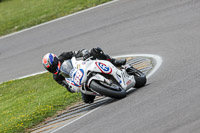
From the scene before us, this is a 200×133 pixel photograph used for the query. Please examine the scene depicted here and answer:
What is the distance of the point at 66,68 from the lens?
892 cm

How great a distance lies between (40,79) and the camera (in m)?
13.6

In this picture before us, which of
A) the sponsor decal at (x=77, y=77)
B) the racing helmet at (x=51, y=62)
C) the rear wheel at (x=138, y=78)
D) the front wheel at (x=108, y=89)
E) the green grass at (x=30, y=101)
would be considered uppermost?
the racing helmet at (x=51, y=62)

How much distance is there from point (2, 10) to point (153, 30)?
435 inches

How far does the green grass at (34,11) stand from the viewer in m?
18.8

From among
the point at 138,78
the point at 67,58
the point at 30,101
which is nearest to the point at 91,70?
the point at 67,58

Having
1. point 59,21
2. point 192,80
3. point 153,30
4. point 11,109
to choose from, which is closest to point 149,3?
point 153,30

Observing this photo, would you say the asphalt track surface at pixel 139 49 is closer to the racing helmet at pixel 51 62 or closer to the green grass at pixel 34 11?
the green grass at pixel 34 11

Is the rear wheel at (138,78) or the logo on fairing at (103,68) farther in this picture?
the rear wheel at (138,78)

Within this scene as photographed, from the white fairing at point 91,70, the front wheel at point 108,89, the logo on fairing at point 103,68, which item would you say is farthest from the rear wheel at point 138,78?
the logo on fairing at point 103,68

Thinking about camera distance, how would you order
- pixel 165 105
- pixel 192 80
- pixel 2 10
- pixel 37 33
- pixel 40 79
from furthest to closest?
pixel 2 10, pixel 37 33, pixel 40 79, pixel 192 80, pixel 165 105

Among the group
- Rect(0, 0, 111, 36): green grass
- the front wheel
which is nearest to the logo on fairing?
the front wheel

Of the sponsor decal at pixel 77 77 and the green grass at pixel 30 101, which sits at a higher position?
the sponsor decal at pixel 77 77

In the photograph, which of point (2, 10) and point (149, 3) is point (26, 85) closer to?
point (149, 3)

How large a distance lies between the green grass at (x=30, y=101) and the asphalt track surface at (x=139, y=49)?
1.08m
